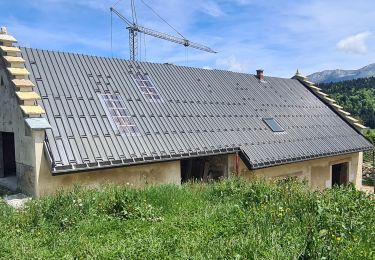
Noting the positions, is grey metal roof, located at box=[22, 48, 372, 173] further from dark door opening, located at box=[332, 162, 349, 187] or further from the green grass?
the green grass

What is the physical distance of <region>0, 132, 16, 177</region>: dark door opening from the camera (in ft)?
40.1

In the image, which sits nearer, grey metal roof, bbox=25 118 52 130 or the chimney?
grey metal roof, bbox=25 118 52 130

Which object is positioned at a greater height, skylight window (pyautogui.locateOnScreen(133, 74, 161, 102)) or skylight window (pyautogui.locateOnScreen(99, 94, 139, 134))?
skylight window (pyautogui.locateOnScreen(133, 74, 161, 102))

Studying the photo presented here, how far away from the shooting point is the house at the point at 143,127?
9.63 metres

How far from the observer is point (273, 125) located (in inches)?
610

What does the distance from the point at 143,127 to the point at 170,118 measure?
4.48 feet

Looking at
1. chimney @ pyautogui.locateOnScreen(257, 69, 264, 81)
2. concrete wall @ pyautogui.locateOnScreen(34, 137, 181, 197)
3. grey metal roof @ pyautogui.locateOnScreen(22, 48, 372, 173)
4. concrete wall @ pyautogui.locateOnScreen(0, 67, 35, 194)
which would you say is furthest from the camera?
chimney @ pyautogui.locateOnScreen(257, 69, 264, 81)

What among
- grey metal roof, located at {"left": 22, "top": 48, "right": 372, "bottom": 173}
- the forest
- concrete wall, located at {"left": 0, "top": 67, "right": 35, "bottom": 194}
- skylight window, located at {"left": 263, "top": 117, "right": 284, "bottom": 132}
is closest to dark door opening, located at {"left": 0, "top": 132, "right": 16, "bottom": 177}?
concrete wall, located at {"left": 0, "top": 67, "right": 35, "bottom": 194}

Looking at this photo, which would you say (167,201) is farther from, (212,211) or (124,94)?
(124,94)

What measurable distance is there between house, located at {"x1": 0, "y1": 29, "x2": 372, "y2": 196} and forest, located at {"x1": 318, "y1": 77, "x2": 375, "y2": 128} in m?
53.7

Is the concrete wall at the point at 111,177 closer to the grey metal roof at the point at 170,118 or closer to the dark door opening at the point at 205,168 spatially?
the grey metal roof at the point at 170,118

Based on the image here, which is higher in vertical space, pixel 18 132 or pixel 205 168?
pixel 18 132

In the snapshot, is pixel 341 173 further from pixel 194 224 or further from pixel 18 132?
pixel 18 132

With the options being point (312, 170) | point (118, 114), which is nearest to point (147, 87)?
point (118, 114)
